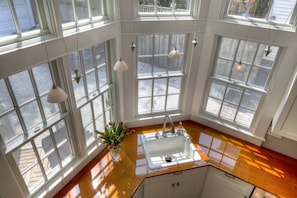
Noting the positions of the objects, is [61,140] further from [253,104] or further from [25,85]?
[253,104]

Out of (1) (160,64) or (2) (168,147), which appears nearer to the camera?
(1) (160,64)

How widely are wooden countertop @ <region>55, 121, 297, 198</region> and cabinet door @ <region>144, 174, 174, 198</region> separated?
0.36 ft

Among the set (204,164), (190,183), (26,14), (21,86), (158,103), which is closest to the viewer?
(26,14)

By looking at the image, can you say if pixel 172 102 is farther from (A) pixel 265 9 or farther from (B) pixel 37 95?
(B) pixel 37 95

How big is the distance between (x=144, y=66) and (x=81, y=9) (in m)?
1.26

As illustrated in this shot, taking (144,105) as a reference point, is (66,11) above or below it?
above

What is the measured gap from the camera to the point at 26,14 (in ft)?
6.46

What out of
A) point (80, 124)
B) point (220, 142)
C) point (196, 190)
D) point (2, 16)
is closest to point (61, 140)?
point (80, 124)

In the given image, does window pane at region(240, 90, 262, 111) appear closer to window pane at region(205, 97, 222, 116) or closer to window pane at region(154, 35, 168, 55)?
window pane at region(205, 97, 222, 116)

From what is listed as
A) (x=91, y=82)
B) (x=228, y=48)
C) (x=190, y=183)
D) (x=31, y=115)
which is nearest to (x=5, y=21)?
(x=31, y=115)

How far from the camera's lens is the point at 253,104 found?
11.2 ft

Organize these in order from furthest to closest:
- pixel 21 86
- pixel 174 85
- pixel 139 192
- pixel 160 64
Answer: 1. pixel 174 85
2. pixel 160 64
3. pixel 139 192
4. pixel 21 86

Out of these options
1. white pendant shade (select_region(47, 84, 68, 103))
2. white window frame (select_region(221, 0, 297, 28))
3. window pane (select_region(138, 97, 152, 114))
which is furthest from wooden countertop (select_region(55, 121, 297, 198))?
white window frame (select_region(221, 0, 297, 28))

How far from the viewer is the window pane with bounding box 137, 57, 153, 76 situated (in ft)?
10.8
